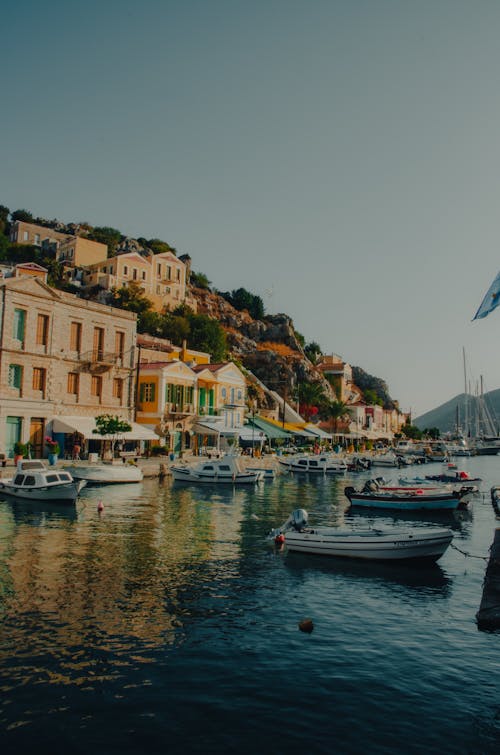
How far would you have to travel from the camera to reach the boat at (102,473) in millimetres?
40844

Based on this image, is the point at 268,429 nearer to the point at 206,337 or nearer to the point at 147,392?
the point at 147,392

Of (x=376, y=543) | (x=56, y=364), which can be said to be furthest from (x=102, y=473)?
(x=376, y=543)

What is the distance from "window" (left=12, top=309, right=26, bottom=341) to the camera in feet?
148

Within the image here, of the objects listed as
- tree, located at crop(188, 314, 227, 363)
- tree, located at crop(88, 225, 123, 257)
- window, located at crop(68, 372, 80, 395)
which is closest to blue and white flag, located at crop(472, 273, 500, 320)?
window, located at crop(68, 372, 80, 395)

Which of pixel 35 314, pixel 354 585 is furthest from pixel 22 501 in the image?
pixel 354 585

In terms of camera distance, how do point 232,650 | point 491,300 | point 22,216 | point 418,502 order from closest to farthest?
point 491,300
point 232,650
point 418,502
point 22,216

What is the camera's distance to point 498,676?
41.3ft

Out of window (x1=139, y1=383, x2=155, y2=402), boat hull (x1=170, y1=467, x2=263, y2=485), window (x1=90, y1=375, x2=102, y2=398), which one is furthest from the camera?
window (x1=139, y1=383, x2=155, y2=402)

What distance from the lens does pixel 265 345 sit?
126812 millimetres

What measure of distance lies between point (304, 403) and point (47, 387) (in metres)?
69.7

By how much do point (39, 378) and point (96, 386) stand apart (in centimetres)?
668

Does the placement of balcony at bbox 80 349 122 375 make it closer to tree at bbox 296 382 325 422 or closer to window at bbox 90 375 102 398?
window at bbox 90 375 102 398

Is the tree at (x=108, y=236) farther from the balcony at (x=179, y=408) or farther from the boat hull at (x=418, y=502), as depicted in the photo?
the boat hull at (x=418, y=502)

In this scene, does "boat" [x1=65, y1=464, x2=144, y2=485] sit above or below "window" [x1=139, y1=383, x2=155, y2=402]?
below
